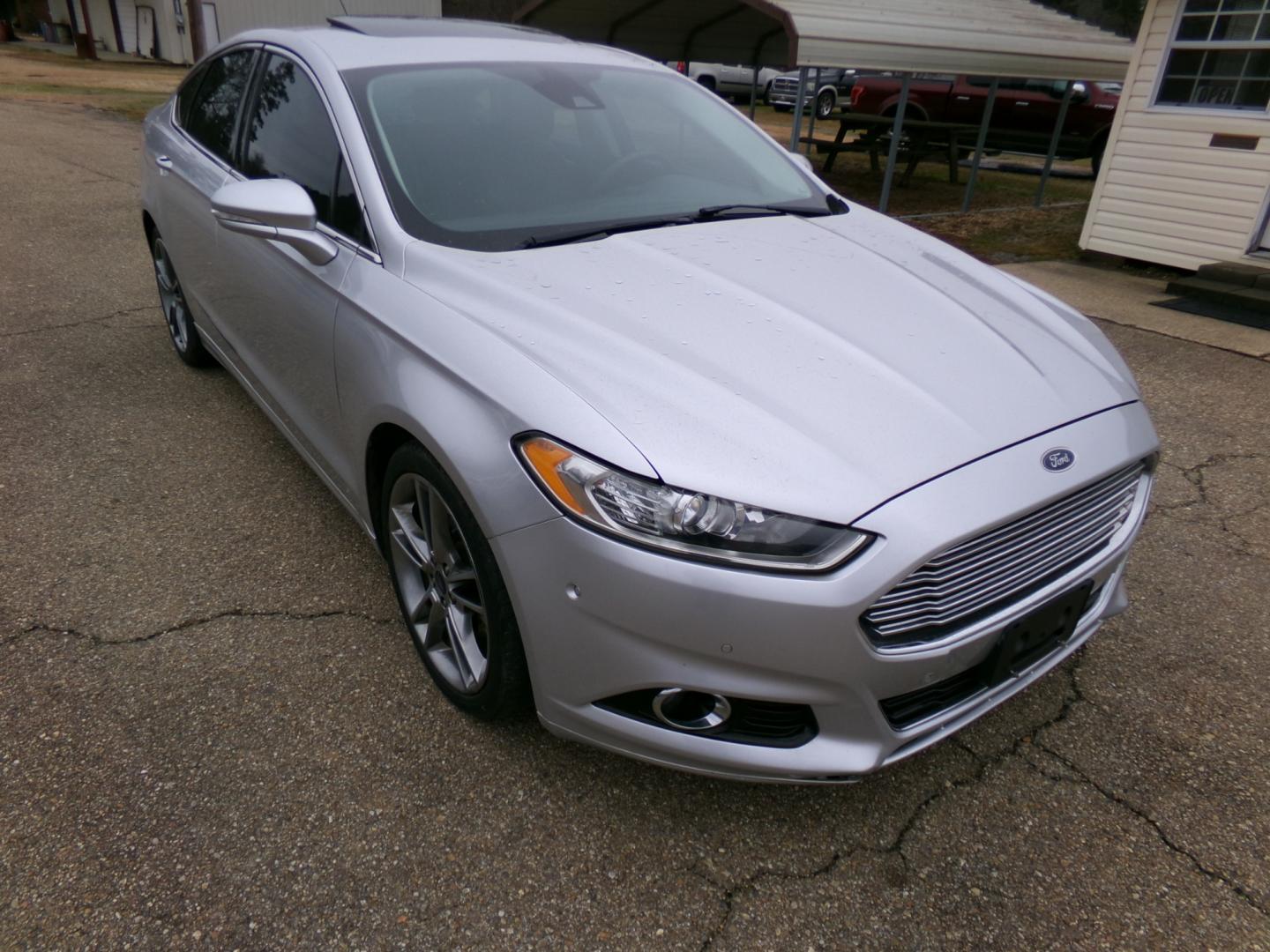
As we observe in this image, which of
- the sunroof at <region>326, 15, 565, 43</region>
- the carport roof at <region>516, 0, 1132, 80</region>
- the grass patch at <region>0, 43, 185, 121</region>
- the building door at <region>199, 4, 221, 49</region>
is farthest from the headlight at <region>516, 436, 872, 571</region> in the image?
the building door at <region>199, 4, 221, 49</region>

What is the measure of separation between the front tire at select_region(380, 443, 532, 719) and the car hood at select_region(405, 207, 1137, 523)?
399mm

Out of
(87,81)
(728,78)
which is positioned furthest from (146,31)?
(728,78)

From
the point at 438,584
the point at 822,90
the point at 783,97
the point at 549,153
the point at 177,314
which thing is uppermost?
the point at 549,153

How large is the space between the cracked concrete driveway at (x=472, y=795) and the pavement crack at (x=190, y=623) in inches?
0.4

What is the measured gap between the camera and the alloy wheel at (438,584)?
7.20 feet

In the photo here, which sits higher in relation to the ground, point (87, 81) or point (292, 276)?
point (292, 276)

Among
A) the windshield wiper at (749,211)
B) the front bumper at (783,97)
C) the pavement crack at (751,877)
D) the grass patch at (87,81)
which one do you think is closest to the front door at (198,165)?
the windshield wiper at (749,211)

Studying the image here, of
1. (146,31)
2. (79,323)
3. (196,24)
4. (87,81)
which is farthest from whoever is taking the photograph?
(146,31)

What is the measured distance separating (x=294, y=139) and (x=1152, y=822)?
10.5 ft

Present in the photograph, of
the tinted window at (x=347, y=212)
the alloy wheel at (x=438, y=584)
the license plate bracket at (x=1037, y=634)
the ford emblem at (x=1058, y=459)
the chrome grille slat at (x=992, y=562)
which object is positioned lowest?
the alloy wheel at (x=438, y=584)

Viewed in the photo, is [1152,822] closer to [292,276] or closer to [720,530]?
[720,530]

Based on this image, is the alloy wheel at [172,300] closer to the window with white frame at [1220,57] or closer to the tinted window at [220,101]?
the tinted window at [220,101]

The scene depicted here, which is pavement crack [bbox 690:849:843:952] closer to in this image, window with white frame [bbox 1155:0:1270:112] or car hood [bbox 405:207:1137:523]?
car hood [bbox 405:207:1137:523]

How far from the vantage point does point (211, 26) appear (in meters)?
24.1
